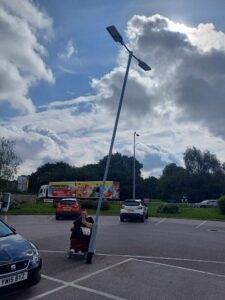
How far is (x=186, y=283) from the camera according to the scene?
8180 millimetres

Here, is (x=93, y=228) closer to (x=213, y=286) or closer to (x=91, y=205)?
(x=213, y=286)

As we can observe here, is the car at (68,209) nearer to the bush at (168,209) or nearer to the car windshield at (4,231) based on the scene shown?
the bush at (168,209)

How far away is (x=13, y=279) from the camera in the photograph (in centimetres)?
648

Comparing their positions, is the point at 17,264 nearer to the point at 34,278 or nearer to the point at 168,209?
the point at 34,278

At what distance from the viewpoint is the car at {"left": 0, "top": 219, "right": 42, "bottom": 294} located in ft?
21.1

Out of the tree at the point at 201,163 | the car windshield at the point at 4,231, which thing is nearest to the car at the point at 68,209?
the car windshield at the point at 4,231

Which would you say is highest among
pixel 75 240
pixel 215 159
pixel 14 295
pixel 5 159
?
pixel 215 159

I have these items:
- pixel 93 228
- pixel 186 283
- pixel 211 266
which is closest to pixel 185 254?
pixel 211 266

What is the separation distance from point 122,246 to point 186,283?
554cm

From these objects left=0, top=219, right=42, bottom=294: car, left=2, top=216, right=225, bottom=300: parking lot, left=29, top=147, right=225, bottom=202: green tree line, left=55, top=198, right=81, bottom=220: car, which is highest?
left=29, top=147, right=225, bottom=202: green tree line

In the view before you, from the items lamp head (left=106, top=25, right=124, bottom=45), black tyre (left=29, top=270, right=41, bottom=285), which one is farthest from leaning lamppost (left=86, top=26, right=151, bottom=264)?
black tyre (left=29, top=270, right=41, bottom=285)

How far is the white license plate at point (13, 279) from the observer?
634 cm

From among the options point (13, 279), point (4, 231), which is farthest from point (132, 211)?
point (13, 279)

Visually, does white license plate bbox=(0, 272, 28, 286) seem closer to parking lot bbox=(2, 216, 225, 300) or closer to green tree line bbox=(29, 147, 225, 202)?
parking lot bbox=(2, 216, 225, 300)
